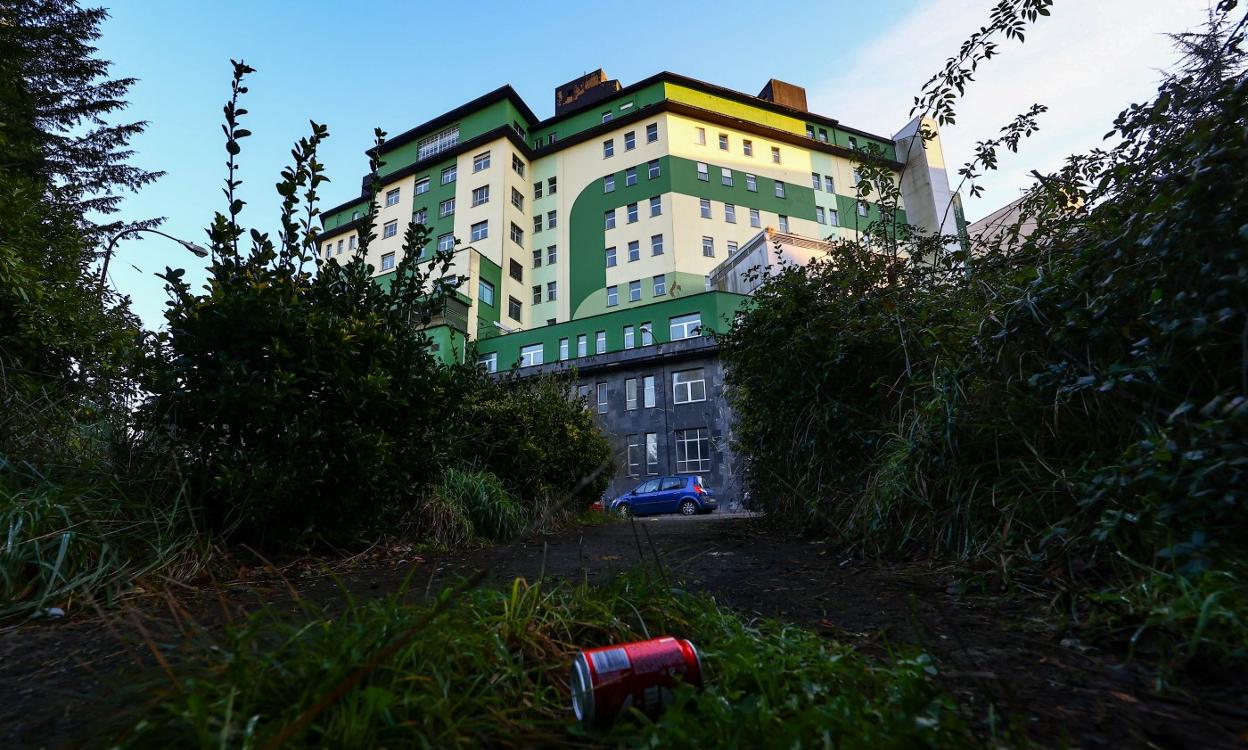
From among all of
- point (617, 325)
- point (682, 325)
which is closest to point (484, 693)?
point (682, 325)

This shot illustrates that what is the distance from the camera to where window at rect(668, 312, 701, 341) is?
25625mm

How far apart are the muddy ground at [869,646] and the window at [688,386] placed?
70.8 ft

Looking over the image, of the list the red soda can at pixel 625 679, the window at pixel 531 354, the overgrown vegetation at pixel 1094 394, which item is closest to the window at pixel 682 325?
the window at pixel 531 354

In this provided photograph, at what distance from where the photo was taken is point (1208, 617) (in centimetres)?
143

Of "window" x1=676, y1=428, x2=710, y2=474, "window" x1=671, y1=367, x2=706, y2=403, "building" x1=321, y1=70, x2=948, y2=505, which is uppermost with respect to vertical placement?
"building" x1=321, y1=70, x2=948, y2=505

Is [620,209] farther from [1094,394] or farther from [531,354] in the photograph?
[1094,394]

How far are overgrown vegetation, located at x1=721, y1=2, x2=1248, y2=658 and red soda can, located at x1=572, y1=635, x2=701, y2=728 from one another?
4.43 feet

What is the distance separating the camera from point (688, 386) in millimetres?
25312

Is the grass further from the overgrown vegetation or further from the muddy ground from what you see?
the overgrown vegetation

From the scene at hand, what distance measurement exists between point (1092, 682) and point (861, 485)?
2.77 meters

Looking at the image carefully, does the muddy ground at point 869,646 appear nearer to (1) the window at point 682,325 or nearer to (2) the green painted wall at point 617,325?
(2) the green painted wall at point 617,325

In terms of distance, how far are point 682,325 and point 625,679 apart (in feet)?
82.1

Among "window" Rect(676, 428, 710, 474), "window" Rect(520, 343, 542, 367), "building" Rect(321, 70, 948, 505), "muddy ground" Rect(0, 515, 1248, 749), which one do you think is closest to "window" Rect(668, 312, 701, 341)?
"building" Rect(321, 70, 948, 505)

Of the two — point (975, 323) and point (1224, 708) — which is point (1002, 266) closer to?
point (975, 323)
